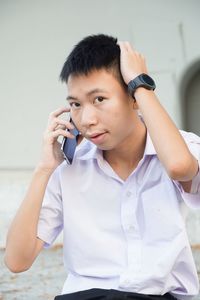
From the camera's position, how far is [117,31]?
5395 mm

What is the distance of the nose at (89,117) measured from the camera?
1.82 m

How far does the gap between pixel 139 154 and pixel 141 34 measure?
353cm

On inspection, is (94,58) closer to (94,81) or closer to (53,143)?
(94,81)

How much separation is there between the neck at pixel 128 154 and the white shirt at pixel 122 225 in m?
0.03

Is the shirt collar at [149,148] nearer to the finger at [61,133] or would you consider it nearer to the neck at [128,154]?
the neck at [128,154]

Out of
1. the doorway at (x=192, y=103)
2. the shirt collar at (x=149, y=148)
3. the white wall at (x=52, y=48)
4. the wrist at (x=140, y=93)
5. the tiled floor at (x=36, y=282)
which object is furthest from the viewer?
the doorway at (x=192, y=103)

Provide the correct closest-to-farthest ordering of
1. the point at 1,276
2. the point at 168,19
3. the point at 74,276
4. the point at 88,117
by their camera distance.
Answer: the point at 88,117 → the point at 74,276 → the point at 1,276 → the point at 168,19

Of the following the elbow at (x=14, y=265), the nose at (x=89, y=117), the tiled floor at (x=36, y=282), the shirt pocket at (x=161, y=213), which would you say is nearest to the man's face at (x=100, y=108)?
the nose at (x=89, y=117)

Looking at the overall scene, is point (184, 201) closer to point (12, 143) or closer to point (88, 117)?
point (88, 117)

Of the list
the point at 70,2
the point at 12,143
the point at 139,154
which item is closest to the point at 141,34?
the point at 70,2

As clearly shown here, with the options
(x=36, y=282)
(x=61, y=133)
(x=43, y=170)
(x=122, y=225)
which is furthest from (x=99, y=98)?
(x=36, y=282)

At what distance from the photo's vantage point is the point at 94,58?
75.2 inches

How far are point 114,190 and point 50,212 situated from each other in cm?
26

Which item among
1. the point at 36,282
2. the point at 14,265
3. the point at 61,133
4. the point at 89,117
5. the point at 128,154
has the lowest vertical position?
the point at 36,282
